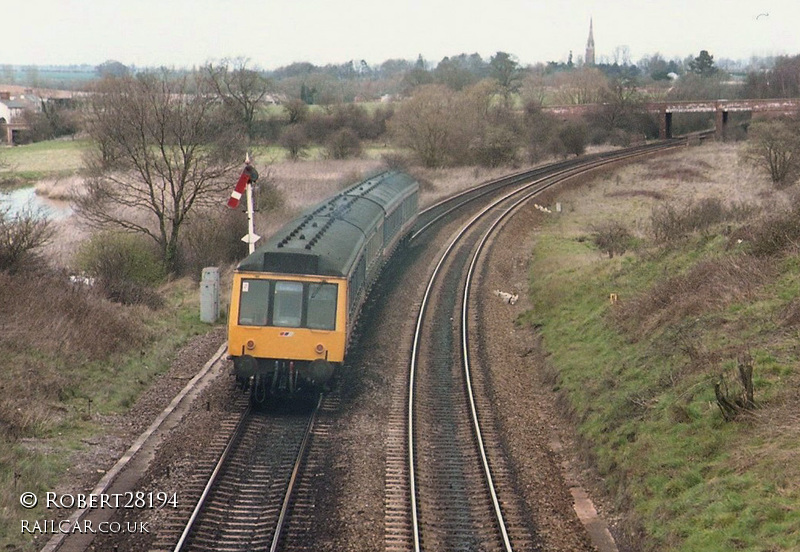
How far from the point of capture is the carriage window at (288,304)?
46.0 ft

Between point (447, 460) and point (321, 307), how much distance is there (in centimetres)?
333

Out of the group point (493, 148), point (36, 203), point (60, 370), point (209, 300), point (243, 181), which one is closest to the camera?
point (60, 370)

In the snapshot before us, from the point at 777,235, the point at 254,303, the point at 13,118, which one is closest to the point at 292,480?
the point at 254,303

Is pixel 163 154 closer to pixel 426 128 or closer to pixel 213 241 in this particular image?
pixel 213 241

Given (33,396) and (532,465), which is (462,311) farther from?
(33,396)

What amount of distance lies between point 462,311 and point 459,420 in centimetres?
755

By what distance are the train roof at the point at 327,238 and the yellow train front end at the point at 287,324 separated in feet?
0.59

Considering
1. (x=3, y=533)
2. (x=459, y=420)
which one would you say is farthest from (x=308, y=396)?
(x=3, y=533)

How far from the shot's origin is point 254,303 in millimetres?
14055

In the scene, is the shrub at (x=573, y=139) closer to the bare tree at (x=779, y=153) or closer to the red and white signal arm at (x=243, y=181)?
the bare tree at (x=779, y=153)

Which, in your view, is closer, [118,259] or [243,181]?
[243,181]

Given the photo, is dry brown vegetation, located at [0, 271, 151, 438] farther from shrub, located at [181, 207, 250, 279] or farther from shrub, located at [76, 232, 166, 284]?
shrub, located at [181, 207, 250, 279]

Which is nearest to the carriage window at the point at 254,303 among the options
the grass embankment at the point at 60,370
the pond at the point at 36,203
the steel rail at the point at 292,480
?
the steel rail at the point at 292,480

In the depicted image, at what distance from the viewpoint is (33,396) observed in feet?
44.7
